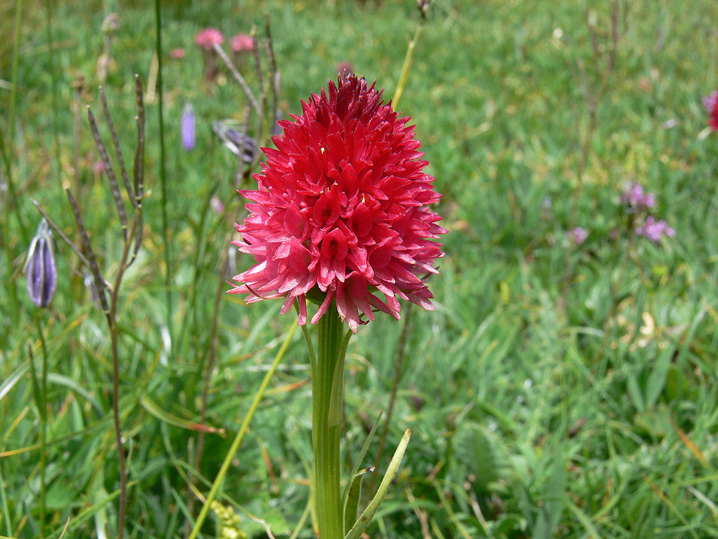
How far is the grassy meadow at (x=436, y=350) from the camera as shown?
1.54 m

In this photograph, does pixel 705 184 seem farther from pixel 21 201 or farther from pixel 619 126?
pixel 21 201

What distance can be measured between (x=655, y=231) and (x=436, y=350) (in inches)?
52.9

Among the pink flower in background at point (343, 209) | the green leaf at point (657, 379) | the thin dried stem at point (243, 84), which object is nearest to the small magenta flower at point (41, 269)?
the thin dried stem at point (243, 84)

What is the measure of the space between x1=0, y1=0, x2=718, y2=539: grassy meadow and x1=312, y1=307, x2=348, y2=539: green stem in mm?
110

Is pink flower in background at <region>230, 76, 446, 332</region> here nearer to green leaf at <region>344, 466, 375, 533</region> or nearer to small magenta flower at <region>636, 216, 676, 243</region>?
green leaf at <region>344, 466, 375, 533</region>

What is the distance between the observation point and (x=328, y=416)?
2.98 feet

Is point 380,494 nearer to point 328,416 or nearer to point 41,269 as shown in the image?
point 328,416

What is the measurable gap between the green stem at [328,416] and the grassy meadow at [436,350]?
11cm

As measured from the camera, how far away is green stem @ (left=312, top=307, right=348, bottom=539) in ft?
2.88

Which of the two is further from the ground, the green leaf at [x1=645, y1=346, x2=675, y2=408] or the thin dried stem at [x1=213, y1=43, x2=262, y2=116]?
the thin dried stem at [x1=213, y1=43, x2=262, y2=116]

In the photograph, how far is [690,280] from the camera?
97.7 inches

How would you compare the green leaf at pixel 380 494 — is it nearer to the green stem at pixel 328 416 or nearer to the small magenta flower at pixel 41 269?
the green stem at pixel 328 416

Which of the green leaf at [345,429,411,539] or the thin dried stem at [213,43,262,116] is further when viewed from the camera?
the thin dried stem at [213,43,262,116]

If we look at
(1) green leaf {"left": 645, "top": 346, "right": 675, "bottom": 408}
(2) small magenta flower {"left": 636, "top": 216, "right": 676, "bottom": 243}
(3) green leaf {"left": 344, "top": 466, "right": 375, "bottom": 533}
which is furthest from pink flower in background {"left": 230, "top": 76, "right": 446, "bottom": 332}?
(2) small magenta flower {"left": 636, "top": 216, "right": 676, "bottom": 243}
